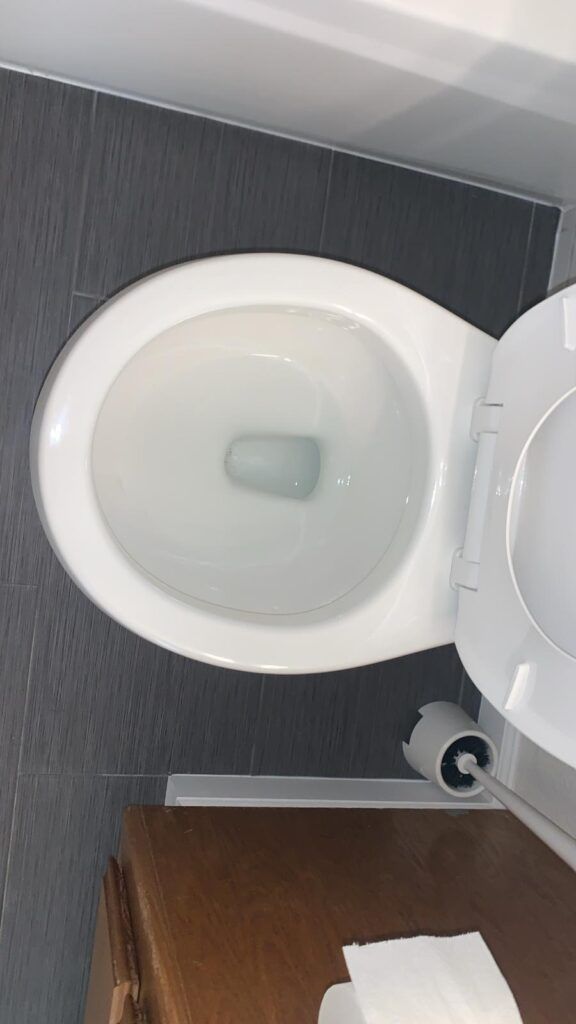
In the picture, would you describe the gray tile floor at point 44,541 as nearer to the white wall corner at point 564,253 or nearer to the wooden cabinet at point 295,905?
the white wall corner at point 564,253

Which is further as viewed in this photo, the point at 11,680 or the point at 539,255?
the point at 539,255

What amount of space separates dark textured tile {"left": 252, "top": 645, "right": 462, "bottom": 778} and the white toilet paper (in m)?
0.49

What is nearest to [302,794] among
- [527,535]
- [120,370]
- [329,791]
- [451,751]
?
[329,791]

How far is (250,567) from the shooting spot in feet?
3.22

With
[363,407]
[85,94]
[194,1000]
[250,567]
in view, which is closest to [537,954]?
[194,1000]

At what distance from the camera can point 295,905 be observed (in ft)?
2.79

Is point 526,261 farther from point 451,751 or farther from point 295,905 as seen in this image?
point 295,905

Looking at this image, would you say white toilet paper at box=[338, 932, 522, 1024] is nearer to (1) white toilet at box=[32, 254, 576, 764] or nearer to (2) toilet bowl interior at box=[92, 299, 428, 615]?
(1) white toilet at box=[32, 254, 576, 764]

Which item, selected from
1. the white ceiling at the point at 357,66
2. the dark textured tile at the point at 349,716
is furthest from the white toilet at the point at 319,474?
the dark textured tile at the point at 349,716

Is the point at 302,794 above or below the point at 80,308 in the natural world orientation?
below

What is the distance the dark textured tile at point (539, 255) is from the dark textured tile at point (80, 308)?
2.13 ft

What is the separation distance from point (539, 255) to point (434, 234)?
0.18 metres

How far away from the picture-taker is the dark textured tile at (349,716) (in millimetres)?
1271

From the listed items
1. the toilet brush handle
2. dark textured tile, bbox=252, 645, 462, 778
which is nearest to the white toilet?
the toilet brush handle
